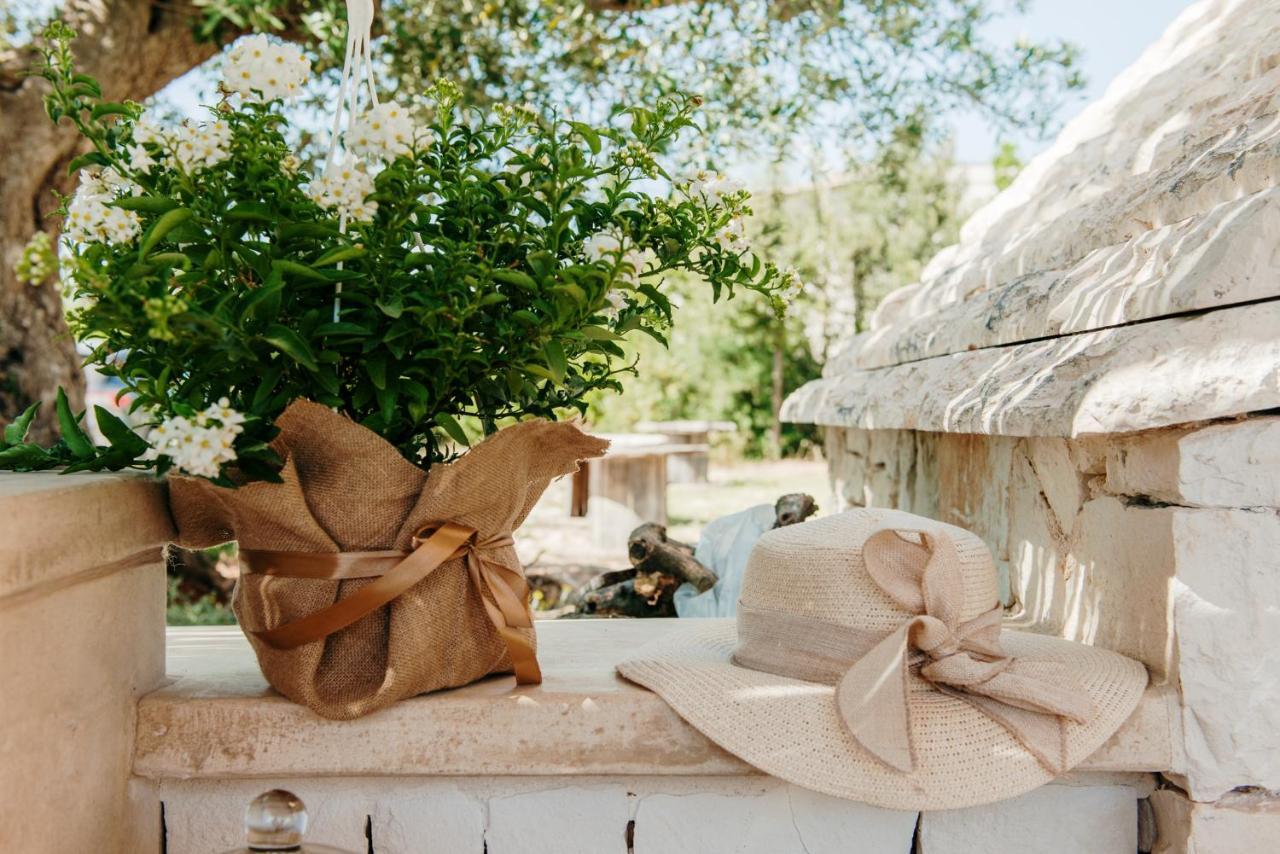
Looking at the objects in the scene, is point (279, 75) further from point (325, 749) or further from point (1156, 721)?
point (1156, 721)

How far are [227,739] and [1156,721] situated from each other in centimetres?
127

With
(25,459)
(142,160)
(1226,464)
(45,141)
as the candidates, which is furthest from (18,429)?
(45,141)

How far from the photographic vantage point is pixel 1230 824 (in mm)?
1446

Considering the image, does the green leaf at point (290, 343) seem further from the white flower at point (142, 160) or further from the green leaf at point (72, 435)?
the green leaf at point (72, 435)

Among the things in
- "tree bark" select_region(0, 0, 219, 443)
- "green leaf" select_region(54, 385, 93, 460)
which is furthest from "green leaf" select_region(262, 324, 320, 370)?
"tree bark" select_region(0, 0, 219, 443)

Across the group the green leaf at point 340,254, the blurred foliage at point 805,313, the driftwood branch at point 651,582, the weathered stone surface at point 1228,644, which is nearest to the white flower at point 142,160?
the green leaf at point 340,254

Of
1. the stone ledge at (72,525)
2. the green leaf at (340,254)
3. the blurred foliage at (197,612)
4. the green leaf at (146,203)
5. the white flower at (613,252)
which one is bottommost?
the blurred foliage at (197,612)

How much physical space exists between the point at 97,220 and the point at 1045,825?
1511 millimetres

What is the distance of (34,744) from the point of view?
1230mm

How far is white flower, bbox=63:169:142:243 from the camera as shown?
1287 millimetres

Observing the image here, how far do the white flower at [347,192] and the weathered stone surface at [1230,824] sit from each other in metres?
1.35

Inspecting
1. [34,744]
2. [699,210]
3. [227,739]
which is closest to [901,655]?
[699,210]

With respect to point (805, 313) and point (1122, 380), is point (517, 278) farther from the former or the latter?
point (805, 313)

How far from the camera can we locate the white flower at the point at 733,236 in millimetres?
1534
